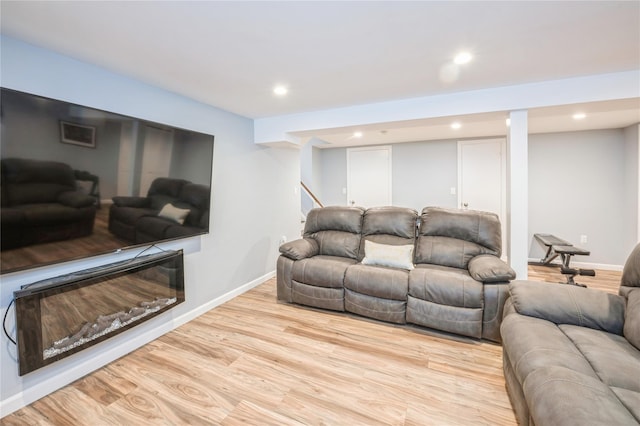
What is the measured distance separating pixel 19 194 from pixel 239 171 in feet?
6.68

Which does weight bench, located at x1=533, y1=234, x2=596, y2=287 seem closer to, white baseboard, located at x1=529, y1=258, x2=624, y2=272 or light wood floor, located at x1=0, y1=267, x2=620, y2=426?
white baseboard, located at x1=529, y1=258, x2=624, y2=272

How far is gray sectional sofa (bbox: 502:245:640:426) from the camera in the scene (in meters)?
1.03

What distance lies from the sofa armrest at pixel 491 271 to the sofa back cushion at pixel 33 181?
3.07m

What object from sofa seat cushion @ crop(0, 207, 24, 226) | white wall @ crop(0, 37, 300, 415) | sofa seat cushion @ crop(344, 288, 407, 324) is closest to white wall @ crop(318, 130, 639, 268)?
sofa seat cushion @ crop(344, 288, 407, 324)

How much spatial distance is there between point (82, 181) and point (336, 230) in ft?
8.27

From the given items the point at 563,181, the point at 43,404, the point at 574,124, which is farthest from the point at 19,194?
the point at 563,181

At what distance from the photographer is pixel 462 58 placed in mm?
1997

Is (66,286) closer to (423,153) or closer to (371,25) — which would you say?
(371,25)

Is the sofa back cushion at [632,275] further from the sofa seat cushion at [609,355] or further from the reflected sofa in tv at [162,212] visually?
the reflected sofa in tv at [162,212]

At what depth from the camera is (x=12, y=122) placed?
1.48 meters

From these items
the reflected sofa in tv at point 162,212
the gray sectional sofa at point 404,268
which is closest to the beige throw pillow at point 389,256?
the gray sectional sofa at point 404,268

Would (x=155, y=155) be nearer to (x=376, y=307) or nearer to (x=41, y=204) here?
(x=41, y=204)

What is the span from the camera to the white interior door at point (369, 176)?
576 centimetres

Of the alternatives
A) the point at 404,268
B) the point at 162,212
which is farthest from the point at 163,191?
the point at 404,268
